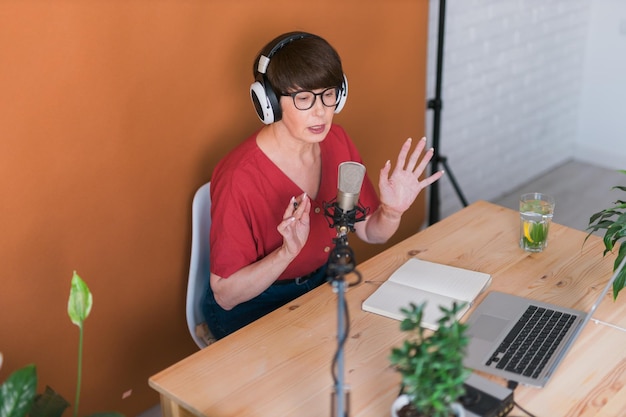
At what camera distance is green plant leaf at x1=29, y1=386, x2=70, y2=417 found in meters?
1.48

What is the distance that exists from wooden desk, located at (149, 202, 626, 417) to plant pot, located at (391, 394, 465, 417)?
0.34 feet

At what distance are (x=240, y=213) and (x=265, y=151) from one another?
20cm

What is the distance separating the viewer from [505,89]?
360 cm

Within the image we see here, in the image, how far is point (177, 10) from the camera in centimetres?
202

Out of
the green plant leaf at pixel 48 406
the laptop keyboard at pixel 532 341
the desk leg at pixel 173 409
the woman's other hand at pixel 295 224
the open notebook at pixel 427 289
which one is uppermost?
the woman's other hand at pixel 295 224

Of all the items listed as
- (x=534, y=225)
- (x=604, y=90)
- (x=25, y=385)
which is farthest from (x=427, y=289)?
(x=604, y=90)

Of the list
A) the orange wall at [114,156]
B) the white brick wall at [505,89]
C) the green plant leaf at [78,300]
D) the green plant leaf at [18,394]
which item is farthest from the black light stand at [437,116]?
the green plant leaf at [18,394]

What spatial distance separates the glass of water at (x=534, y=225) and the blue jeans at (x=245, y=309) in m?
0.61

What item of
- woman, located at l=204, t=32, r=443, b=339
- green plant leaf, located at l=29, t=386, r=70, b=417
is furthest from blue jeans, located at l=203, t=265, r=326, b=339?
green plant leaf, located at l=29, t=386, r=70, b=417

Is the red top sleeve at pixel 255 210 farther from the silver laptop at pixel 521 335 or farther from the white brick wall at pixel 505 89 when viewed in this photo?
the white brick wall at pixel 505 89

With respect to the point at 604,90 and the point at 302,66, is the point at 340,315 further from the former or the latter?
the point at 604,90

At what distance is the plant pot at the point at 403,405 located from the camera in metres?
1.23

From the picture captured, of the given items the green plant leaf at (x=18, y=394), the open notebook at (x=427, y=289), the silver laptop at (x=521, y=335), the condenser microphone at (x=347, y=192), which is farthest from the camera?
the open notebook at (x=427, y=289)

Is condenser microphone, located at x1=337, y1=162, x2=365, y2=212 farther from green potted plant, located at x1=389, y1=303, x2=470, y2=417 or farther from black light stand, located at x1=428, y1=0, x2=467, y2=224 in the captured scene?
black light stand, located at x1=428, y1=0, x2=467, y2=224
